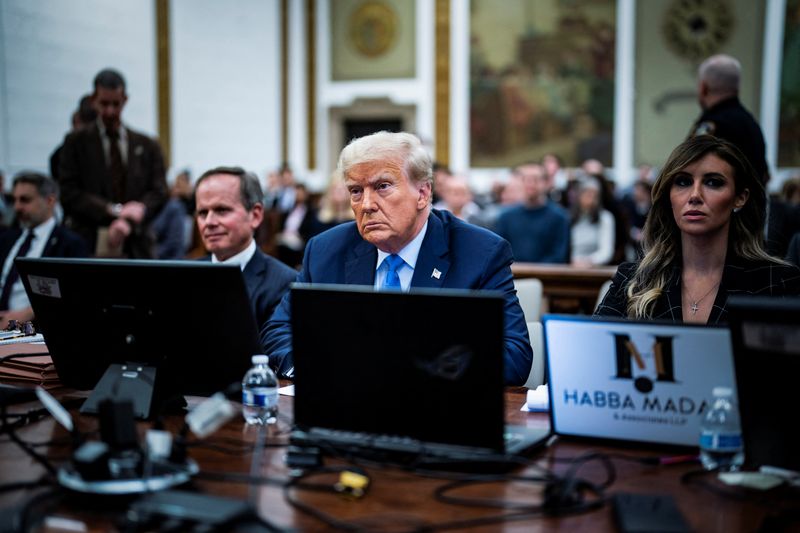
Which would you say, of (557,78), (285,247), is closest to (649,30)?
(557,78)

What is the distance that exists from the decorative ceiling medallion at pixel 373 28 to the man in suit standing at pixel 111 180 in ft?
32.0

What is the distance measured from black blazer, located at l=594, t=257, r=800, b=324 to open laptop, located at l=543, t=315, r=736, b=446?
2.74 ft

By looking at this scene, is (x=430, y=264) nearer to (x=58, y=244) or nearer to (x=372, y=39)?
(x=58, y=244)

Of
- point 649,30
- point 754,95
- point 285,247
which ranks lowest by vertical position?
point 285,247

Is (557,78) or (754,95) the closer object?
(754,95)

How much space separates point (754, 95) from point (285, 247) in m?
7.84

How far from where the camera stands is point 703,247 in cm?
271

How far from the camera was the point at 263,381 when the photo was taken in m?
2.05

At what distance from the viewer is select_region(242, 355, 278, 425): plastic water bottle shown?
2027 mm

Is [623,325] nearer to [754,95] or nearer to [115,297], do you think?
[115,297]

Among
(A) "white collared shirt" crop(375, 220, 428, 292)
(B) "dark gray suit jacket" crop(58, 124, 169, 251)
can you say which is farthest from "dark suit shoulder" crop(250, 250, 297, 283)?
(B) "dark gray suit jacket" crop(58, 124, 169, 251)

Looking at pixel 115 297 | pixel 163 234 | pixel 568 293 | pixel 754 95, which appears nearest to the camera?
pixel 115 297

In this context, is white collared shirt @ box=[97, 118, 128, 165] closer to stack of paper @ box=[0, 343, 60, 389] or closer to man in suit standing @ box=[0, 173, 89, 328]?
man in suit standing @ box=[0, 173, 89, 328]

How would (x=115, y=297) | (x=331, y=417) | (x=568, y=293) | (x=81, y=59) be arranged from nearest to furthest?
(x=331, y=417) → (x=115, y=297) → (x=568, y=293) → (x=81, y=59)
